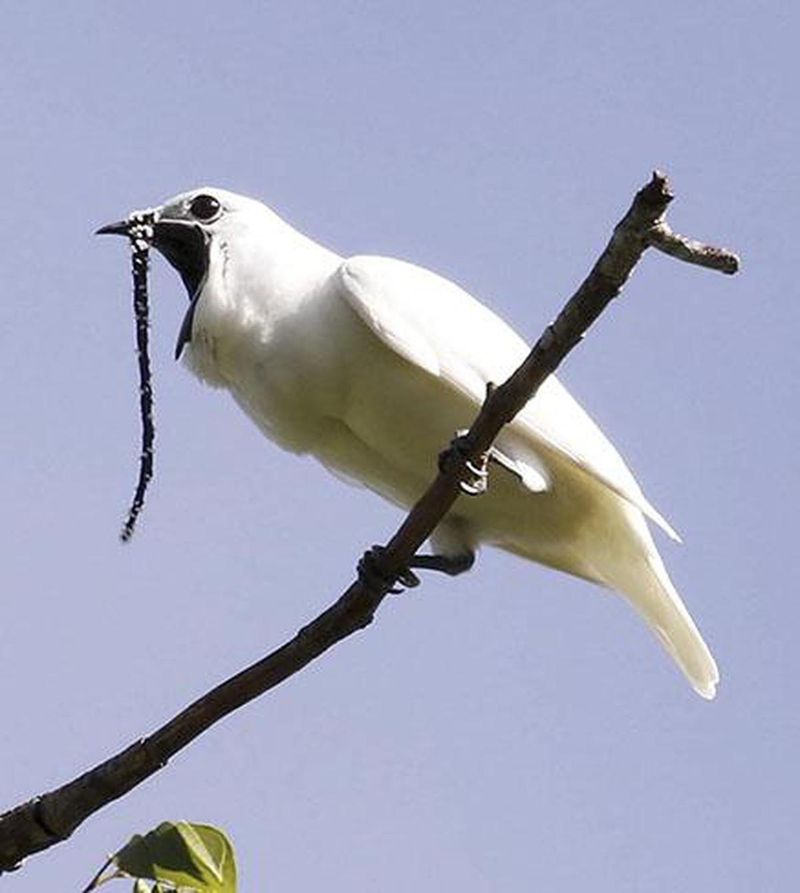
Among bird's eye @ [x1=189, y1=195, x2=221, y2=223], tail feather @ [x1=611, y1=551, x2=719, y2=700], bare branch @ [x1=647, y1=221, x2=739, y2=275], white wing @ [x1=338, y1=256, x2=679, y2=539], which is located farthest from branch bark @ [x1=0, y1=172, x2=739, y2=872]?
bird's eye @ [x1=189, y1=195, x2=221, y2=223]

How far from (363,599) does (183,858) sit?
741 mm

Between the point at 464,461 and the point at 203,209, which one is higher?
the point at 203,209

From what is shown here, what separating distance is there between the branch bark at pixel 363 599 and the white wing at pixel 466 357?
1039 mm

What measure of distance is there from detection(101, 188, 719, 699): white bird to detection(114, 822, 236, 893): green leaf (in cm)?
172

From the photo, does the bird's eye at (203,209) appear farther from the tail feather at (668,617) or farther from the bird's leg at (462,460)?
the bird's leg at (462,460)

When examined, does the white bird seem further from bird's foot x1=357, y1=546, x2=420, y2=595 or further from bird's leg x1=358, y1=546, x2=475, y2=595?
bird's foot x1=357, y1=546, x2=420, y2=595

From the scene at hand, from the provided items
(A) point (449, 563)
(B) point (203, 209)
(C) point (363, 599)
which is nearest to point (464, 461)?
(C) point (363, 599)

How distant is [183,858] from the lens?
2.91 meters

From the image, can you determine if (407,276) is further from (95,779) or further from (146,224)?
(95,779)

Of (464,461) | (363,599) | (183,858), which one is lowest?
(183,858)

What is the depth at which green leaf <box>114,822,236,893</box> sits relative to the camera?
114 inches

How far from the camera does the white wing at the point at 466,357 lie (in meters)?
4.57

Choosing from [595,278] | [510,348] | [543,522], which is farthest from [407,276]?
[595,278]

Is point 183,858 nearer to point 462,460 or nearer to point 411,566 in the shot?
point 462,460
